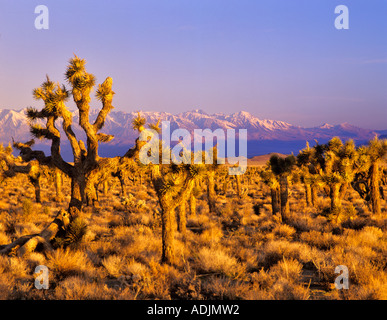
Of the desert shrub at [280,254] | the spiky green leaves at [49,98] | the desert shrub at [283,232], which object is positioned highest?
the spiky green leaves at [49,98]

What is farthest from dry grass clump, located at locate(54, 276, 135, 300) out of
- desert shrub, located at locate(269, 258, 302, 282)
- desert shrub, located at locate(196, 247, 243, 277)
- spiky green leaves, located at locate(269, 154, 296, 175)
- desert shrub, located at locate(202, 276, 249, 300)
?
spiky green leaves, located at locate(269, 154, 296, 175)

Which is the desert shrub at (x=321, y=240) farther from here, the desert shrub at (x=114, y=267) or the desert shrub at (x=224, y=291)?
the desert shrub at (x=114, y=267)

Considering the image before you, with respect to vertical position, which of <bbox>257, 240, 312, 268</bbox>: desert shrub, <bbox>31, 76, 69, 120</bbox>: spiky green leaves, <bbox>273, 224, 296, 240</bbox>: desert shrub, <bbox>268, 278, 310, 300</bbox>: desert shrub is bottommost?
<bbox>273, 224, 296, 240</bbox>: desert shrub

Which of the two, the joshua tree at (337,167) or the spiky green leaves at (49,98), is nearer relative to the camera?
the spiky green leaves at (49,98)

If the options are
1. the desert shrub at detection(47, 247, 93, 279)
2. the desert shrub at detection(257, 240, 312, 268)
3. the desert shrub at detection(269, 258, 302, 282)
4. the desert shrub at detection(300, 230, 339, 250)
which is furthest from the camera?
the desert shrub at detection(300, 230, 339, 250)

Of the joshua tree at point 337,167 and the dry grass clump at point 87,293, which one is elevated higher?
the joshua tree at point 337,167

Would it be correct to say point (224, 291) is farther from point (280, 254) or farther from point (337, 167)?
point (337, 167)

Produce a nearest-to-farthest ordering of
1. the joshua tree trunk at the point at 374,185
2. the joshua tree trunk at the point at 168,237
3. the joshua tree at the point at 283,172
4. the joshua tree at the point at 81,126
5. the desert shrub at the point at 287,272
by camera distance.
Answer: the desert shrub at the point at 287,272, the joshua tree trunk at the point at 168,237, the joshua tree at the point at 81,126, the joshua tree at the point at 283,172, the joshua tree trunk at the point at 374,185

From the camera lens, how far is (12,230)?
13648mm

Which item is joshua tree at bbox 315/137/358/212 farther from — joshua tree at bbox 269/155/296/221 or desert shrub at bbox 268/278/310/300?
desert shrub at bbox 268/278/310/300

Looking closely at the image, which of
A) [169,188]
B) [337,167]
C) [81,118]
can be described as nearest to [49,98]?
[81,118]

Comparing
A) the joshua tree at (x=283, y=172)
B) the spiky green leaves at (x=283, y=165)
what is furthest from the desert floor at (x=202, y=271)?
the spiky green leaves at (x=283, y=165)
